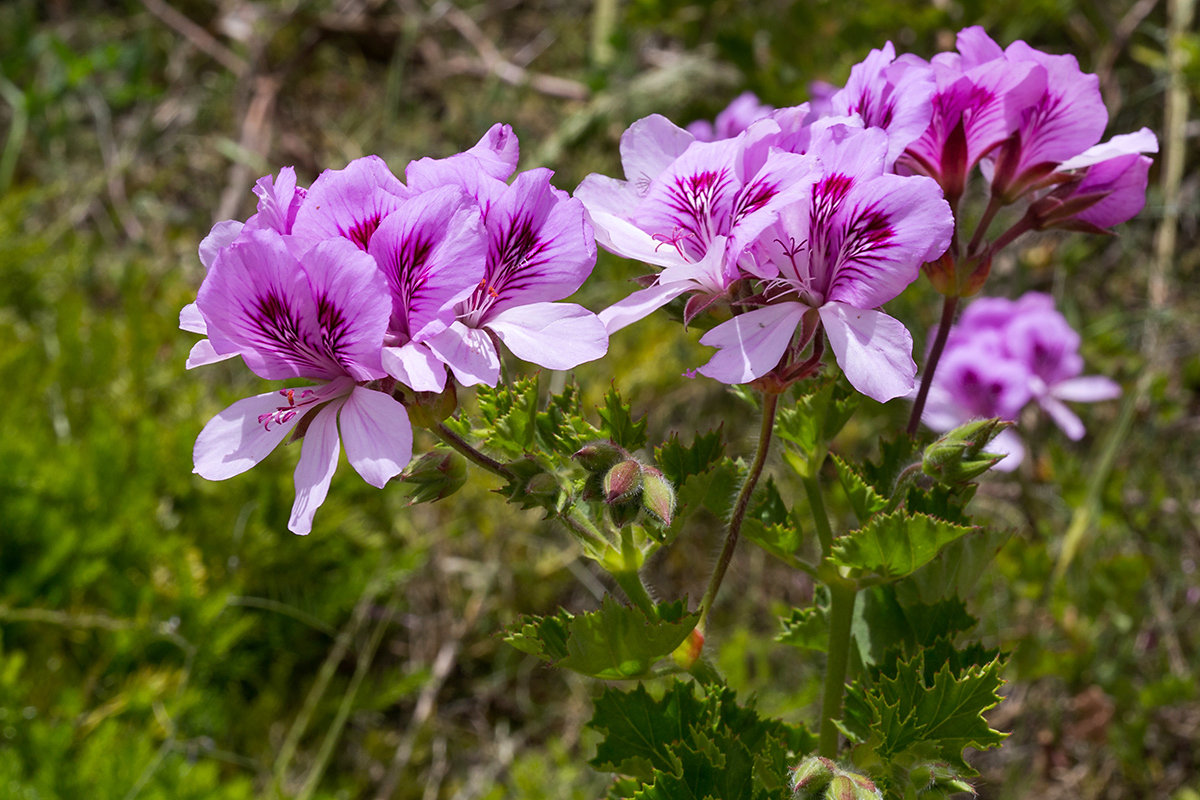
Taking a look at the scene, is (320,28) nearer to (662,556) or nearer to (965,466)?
(662,556)

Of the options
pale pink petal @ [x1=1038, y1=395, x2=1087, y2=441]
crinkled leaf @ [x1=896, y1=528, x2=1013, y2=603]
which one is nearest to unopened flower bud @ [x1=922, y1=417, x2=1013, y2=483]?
crinkled leaf @ [x1=896, y1=528, x2=1013, y2=603]

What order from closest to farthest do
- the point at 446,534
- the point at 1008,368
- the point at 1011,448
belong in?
the point at 1008,368, the point at 1011,448, the point at 446,534

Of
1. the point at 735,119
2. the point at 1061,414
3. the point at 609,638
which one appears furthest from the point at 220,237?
the point at 1061,414

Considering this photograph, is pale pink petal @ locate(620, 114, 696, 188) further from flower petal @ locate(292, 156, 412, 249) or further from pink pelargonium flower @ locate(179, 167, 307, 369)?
pink pelargonium flower @ locate(179, 167, 307, 369)

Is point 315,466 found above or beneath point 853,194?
beneath

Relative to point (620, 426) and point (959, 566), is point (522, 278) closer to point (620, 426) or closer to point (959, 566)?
point (620, 426)

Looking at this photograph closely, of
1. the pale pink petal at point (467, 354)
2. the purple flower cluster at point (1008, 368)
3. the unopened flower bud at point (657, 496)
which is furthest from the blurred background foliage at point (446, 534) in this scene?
the pale pink petal at point (467, 354)
